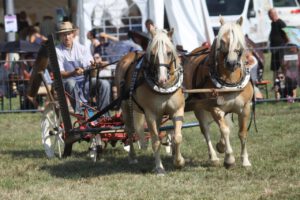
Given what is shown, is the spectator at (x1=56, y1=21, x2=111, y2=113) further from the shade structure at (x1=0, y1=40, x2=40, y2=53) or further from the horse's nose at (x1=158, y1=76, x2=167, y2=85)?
the shade structure at (x1=0, y1=40, x2=40, y2=53)

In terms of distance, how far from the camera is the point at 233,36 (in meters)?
8.35

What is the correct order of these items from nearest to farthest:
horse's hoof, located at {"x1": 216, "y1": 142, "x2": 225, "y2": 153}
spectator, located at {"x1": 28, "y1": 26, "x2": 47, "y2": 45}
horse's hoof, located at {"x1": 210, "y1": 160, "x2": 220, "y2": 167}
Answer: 1. horse's hoof, located at {"x1": 210, "y1": 160, "x2": 220, "y2": 167}
2. horse's hoof, located at {"x1": 216, "y1": 142, "x2": 225, "y2": 153}
3. spectator, located at {"x1": 28, "y1": 26, "x2": 47, "y2": 45}

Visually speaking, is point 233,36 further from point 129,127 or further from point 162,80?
point 129,127

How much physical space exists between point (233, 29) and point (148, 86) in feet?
3.52

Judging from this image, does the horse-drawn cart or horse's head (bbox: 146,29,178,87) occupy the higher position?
horse's head (bbox: 146,29,178,87)

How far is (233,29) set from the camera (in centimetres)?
839

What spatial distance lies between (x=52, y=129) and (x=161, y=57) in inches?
120

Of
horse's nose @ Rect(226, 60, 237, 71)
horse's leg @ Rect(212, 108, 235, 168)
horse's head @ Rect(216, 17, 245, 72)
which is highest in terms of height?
horse's head @ Rect(216, 17, 245, 72)

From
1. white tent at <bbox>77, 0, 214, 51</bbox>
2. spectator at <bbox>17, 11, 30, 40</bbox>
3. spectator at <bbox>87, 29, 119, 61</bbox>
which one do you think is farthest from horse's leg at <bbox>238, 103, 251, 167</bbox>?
spectator at <bbox>17, 11, 30, 40</bbox>

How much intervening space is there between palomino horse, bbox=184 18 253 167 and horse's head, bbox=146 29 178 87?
21.5 inches

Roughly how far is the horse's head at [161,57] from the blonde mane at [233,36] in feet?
1.85

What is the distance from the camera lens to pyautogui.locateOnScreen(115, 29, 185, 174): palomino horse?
323 inches

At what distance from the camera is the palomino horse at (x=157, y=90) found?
26.9ft

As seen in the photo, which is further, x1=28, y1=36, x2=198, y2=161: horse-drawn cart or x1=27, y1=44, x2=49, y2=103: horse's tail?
x1=27, y1=44, x2=49, y2=103: horse's tail
